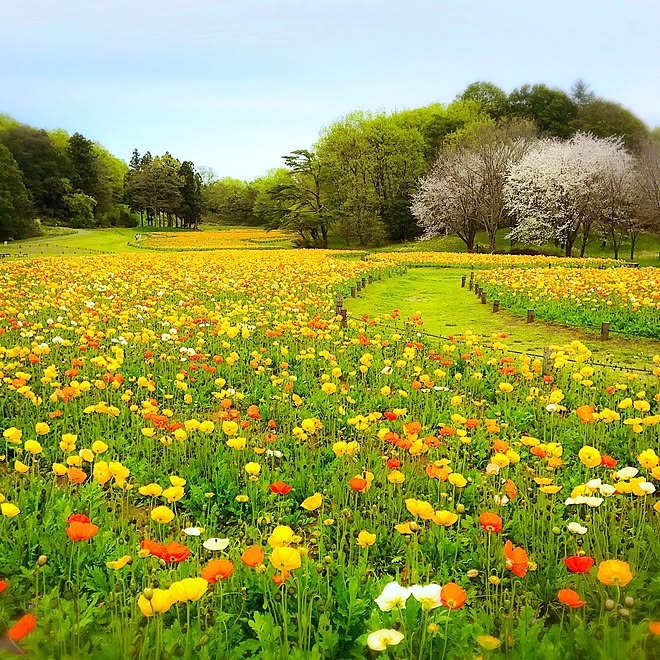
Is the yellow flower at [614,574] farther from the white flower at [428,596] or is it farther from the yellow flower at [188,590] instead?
the yellow flower at [188,590]

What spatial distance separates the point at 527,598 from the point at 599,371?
517cm

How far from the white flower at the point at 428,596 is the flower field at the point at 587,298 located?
29.9 feet

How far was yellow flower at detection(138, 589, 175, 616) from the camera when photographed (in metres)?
1.72

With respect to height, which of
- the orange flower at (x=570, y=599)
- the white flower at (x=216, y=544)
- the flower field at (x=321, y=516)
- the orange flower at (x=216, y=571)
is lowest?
the flower field at (x=321, y=516)

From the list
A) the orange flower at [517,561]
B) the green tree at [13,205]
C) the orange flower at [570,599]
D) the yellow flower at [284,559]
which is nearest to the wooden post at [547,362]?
the orange flower at [517,561]

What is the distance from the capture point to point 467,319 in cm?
1189

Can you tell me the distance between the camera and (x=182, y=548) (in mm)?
2109

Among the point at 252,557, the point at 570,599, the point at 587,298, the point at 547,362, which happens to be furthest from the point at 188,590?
the point at 587,298

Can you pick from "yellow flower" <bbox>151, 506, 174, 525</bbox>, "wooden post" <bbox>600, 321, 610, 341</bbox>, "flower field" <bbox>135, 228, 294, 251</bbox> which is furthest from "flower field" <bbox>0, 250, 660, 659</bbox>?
"flower field" <bbox>135, 228, 294, 251</bbox>

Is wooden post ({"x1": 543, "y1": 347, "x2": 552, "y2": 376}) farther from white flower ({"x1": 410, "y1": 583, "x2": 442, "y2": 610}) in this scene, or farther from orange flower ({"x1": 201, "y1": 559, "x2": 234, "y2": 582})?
orange flower ({"x1": 201, "y1": 559, "x2": 234, "y2": 582})

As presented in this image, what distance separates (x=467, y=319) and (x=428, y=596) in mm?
10469

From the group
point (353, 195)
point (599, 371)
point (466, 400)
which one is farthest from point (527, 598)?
point (353, 195)

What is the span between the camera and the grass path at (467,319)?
8891 mm

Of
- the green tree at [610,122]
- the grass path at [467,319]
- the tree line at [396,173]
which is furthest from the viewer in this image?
the green tree at [610,122]
